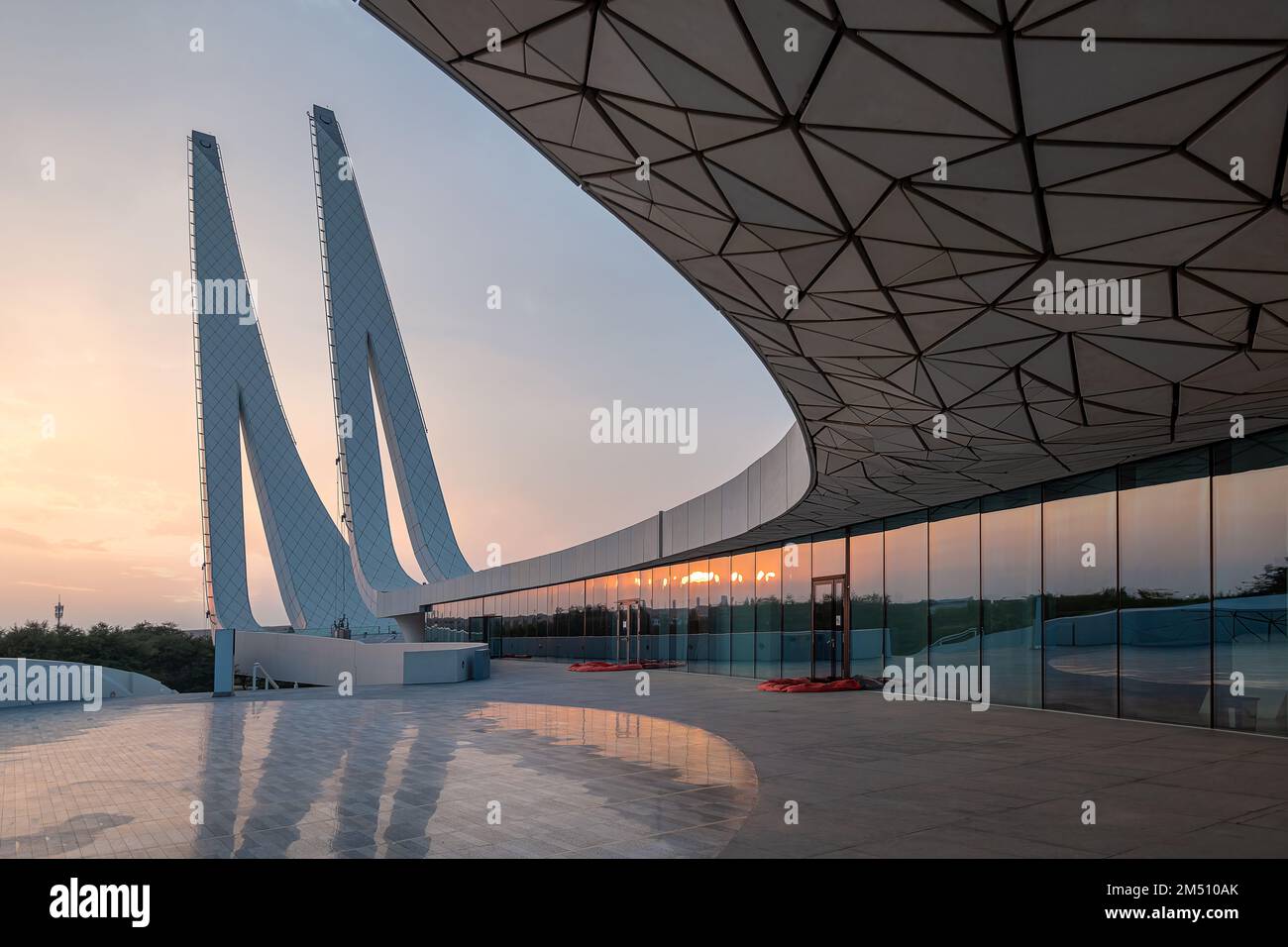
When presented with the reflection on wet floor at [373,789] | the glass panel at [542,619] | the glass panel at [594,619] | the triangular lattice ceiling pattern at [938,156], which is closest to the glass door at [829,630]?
the reflection on wet floor at [373,789]

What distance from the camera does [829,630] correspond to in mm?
25594

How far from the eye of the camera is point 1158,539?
15.7 metres

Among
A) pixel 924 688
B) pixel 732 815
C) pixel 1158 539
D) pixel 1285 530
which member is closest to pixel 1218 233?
pixel 732 815

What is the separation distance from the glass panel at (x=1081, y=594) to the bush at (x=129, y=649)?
43.1 meters

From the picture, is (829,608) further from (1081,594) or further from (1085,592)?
(1085,592)

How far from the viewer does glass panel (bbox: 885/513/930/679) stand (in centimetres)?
2223

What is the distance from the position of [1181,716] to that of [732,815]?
1072 cm

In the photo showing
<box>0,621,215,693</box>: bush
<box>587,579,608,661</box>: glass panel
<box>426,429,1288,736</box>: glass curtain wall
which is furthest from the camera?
<box>0,621,215,693</box>: bush

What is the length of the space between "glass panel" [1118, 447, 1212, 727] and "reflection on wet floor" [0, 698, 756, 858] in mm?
8014

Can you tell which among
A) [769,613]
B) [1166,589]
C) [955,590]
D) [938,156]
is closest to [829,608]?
[769,613]

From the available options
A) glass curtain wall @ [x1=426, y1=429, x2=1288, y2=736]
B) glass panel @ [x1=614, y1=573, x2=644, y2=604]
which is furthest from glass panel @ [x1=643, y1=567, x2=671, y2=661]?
glass curtain wall @ [x1=426, y1=429, x2=1288, y2=736]

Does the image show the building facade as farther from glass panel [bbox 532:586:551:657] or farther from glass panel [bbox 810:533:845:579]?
glass panel [bbox 532:586:551:657]

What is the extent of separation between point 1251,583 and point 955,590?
7.38 m
